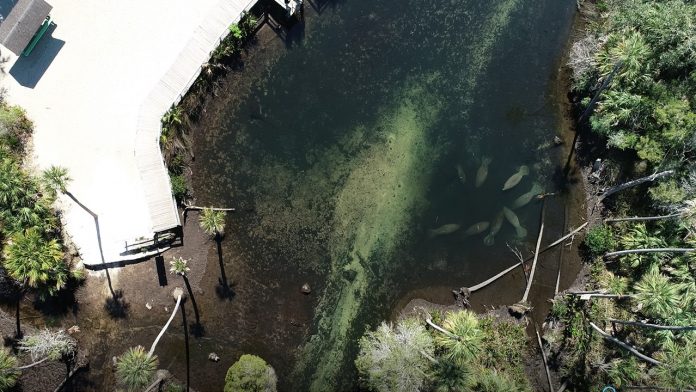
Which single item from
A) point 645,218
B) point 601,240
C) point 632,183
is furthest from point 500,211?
point 645,218

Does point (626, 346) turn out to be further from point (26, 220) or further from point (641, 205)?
point (26, 220)

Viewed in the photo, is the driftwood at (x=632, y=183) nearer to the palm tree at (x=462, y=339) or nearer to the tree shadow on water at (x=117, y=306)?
the palm tree at (x=462, y=339)

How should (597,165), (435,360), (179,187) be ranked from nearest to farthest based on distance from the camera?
(435,360), (179,187), (597,165)

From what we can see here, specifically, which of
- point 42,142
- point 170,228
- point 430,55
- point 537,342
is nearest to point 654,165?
point 537,342

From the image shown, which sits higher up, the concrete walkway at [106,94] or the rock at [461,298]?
the concrete walkway at [106,94]

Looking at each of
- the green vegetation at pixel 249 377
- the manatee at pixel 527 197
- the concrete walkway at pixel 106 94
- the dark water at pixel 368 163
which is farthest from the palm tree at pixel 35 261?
the manatee at pixel 527 197

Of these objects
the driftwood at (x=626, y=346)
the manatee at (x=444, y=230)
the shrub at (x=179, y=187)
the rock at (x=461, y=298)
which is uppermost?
the shrub at (x=179, y=187)

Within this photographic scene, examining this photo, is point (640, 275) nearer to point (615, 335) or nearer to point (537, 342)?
point (615, 335)
